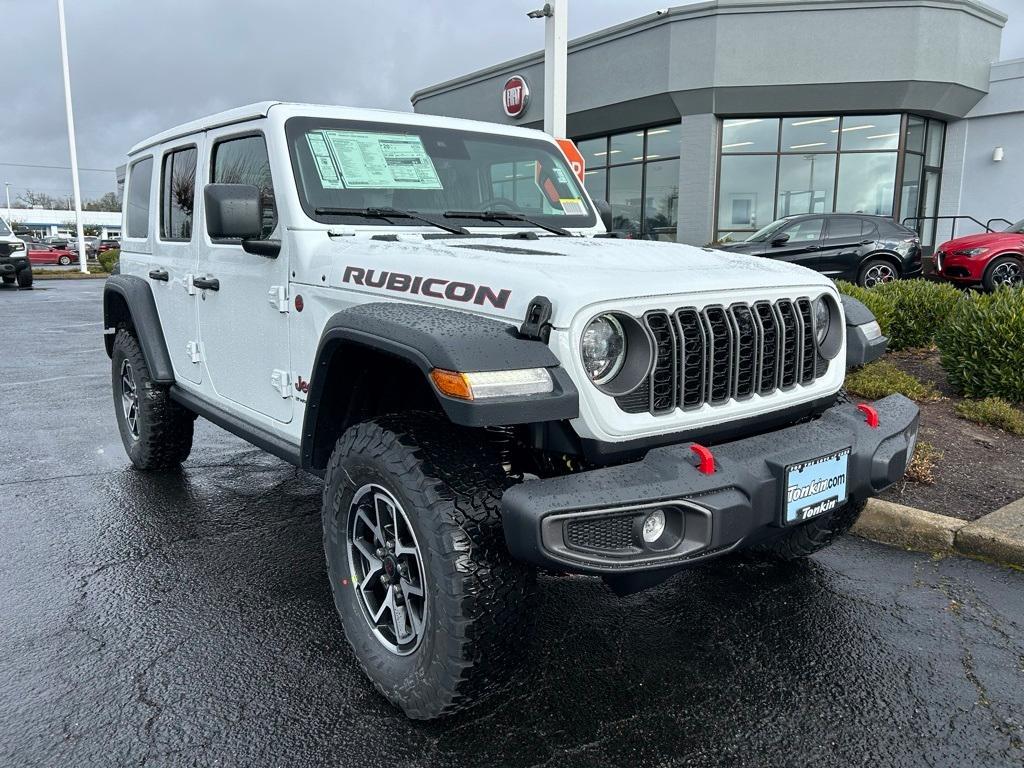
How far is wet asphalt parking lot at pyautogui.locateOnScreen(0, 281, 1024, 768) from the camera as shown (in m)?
2.46

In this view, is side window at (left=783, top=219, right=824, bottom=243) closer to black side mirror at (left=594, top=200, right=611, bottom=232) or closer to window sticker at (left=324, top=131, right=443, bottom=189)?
black side mirror at (left=594, top=200, right=611, bottom=232)

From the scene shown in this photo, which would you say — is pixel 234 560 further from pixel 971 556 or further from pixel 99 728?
pixel 971 556

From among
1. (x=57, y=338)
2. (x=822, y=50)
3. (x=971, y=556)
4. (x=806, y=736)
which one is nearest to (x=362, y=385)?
(x=806, y=736)

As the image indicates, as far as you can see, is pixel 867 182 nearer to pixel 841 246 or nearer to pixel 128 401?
pixel 841 246

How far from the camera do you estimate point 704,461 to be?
2.25 metres

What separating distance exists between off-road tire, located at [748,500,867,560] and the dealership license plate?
0.67 metres

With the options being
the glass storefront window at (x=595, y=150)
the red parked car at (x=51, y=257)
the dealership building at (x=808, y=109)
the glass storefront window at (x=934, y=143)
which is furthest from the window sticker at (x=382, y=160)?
the red parked car at (x=51, y=257)

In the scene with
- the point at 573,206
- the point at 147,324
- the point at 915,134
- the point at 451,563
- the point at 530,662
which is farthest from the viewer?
the point at 915,134

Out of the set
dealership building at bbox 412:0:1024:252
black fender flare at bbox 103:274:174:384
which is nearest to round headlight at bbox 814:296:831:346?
black fender flare at bbox 103:274:174:384

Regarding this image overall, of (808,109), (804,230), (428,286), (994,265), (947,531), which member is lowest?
(947,531)

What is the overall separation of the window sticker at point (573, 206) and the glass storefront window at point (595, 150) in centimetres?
1940

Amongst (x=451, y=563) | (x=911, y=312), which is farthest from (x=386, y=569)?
(x=911, y=312)

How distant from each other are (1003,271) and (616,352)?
41.8 ft

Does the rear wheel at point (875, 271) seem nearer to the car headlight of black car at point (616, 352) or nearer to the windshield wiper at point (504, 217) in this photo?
the windshield wiper at point (504, 217)
